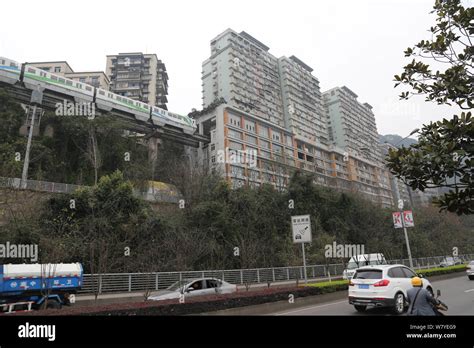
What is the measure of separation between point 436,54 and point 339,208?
29537 mm

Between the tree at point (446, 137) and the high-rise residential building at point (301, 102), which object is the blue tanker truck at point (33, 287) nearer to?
the tree at point (446, 137)

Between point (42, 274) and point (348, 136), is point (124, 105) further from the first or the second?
point (348, 136)

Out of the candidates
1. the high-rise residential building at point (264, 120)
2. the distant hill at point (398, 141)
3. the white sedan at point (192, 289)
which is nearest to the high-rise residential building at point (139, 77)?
the high-rise residential building at point (264, 120)

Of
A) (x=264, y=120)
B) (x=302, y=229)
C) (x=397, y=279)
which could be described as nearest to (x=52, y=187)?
(x=302, y=229)

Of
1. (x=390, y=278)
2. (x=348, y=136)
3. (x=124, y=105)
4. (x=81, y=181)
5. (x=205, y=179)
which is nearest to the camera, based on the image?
(x=390, y=278)

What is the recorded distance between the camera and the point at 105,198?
20.0 metres

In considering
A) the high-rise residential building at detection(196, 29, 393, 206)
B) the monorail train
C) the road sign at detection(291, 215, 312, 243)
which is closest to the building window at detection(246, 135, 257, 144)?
the high-rise residential building at detection(196, 29, 393, 206)

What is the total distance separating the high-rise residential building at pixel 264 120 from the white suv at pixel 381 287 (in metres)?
33.3

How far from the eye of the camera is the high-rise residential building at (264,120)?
178 feet

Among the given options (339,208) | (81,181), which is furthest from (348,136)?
(81,181)

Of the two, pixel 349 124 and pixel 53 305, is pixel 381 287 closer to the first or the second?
pixel 53 305

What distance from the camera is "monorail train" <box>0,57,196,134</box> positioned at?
1287 inches

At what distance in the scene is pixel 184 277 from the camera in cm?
1808

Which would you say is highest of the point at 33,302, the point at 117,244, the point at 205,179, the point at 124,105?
the point at 124,105
